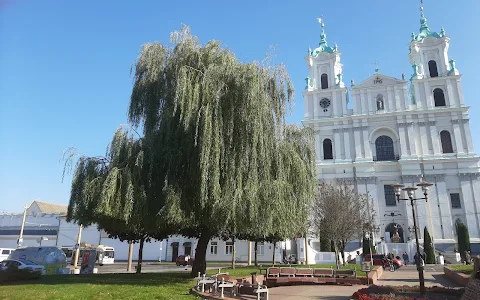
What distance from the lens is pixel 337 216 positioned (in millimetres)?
33688

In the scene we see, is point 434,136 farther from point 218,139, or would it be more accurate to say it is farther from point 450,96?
point 218,139

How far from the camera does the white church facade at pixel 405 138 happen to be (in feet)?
152

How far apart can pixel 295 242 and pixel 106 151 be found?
3361 centimetres

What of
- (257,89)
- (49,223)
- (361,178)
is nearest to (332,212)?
(361,178)

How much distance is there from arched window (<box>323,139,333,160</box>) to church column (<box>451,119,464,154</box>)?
15.6 m

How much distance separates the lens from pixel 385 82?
53.4 m

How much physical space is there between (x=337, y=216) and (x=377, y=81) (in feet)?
91.4

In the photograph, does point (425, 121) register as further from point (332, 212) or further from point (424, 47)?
point (332, 212)

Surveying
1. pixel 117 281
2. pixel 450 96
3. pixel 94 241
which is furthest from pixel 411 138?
pixel 94 241

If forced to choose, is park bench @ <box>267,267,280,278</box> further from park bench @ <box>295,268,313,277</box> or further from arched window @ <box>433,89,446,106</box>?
arched window @ <box>433,89,446,106</box>

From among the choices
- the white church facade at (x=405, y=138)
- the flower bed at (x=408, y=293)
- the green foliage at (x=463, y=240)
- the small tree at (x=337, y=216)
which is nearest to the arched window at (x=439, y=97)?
the white church facade at (x=405, y=138)

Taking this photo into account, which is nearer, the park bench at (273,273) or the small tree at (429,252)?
Answer: the park bench at (273,273)

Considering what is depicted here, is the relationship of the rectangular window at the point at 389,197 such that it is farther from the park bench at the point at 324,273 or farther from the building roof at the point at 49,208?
the building roof at the point at 49,208

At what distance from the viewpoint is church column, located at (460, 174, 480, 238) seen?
146ft
